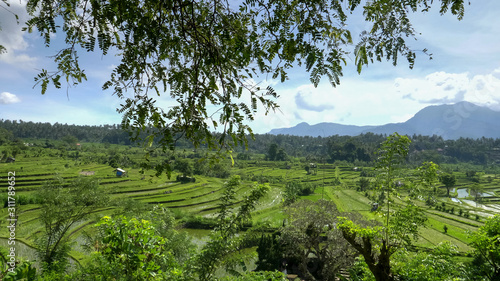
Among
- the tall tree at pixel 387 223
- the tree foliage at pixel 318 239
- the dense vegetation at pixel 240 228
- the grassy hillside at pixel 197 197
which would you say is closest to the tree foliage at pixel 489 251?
the dense vegetation at pixel 240 228

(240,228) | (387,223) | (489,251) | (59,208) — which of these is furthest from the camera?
(240,228)

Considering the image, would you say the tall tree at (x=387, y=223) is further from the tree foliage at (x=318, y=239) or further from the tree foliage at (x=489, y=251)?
the tree foliage at (x=318, y=239)

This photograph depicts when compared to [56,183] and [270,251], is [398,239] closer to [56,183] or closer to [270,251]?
[270,251]

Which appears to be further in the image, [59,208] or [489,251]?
[59,208]

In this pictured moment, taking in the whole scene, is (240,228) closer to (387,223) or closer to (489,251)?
(489,251)

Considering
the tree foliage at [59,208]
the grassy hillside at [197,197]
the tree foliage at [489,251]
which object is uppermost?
the tree foliage at [489,251]

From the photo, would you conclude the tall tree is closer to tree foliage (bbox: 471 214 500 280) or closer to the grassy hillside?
tree foliage (bbox: 471 214 500 280)

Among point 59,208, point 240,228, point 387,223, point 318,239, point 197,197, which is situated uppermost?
point 387,223

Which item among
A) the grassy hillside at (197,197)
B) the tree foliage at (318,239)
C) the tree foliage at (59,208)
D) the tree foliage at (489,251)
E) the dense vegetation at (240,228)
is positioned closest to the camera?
the dense vegetation at (240,228)

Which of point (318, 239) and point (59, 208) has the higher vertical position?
point (59, 208)

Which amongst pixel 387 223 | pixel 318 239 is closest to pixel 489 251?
pixel 387 223

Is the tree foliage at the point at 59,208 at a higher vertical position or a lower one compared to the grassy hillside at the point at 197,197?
higher

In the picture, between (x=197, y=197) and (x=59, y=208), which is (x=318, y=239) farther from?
(x=197, y=197)

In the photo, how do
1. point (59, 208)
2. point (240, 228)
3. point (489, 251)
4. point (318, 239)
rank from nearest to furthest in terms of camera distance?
point (489, 251) → point (59, 208) → point (318, 239) → point (240, 228)
